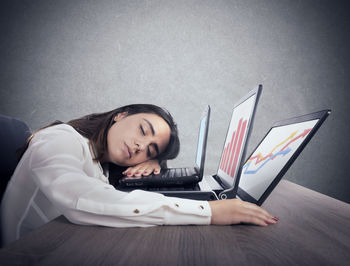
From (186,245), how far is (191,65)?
149 centimetres

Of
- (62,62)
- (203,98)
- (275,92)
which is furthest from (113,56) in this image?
(275,92)

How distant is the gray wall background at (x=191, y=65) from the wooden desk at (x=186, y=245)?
4.02 feet

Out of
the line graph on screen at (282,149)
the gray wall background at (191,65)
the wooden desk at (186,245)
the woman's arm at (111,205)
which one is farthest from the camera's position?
the gray wall background at (191,65)

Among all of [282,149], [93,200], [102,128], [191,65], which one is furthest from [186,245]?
[191,65]

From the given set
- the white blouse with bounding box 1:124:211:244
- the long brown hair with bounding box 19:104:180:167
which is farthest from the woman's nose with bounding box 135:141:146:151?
the white blouse with bounding box 1:124:211:244

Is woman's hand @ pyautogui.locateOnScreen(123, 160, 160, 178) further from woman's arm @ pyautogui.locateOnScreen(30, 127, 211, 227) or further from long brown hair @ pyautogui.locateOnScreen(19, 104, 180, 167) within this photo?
woman's arm @ pyautogui.locateOnScreen(30, 127, 211, 227)

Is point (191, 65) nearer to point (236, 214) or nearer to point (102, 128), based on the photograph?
point (102, 128)

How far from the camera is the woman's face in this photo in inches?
37.4

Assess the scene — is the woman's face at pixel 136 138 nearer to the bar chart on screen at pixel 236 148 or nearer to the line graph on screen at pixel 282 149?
the bar chart on screen at pixel 236 148

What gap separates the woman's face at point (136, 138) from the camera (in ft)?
3.11

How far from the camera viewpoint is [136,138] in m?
0.96

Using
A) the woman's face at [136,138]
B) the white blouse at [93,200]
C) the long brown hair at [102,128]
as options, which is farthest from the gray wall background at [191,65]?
the white blouse at [93,200]

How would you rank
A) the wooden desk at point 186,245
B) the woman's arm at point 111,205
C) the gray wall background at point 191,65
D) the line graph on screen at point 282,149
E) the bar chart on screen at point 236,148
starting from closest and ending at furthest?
1. the wooden desk at point 186,245
2. the woman's arm at point 111,205
3. the line graph on screen at point 282,149
4. the bar chart on screen at point 236,148
5. the gray wall background at point 191,65

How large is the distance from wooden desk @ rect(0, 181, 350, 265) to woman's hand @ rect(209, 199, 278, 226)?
14mm
